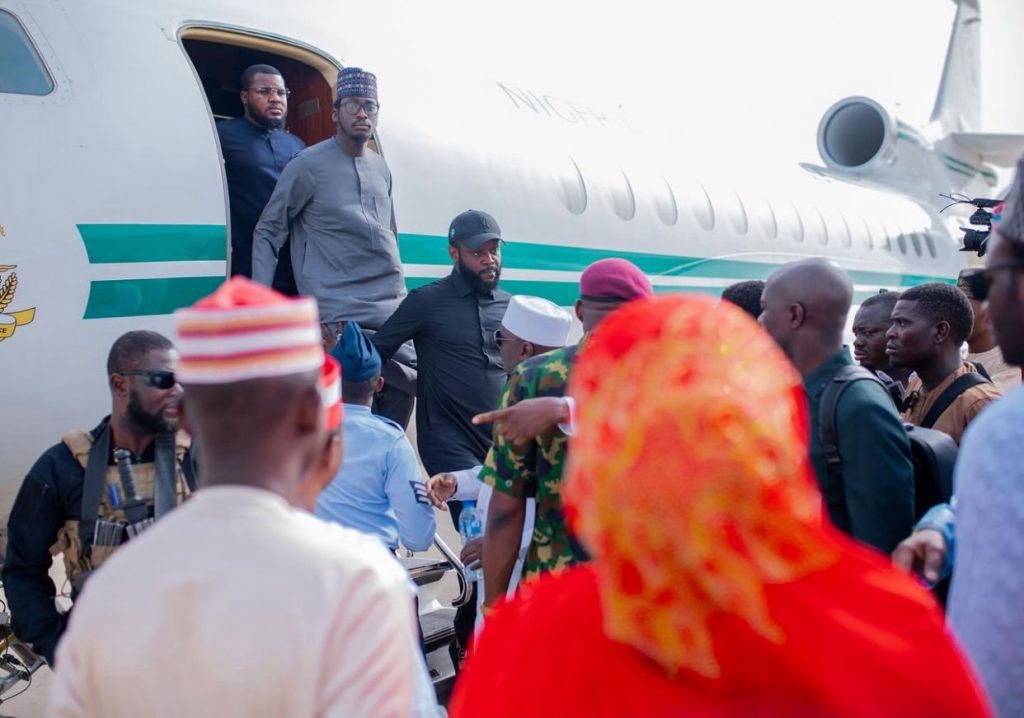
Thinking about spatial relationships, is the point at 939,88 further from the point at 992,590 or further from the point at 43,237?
the point at 992,590

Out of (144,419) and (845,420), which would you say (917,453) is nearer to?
(845,420)

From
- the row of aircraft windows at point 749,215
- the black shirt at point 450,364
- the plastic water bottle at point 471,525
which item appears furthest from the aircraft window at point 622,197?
the plastic water bottle at point 471,525

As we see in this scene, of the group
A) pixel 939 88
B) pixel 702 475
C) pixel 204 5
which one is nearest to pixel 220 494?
pixel 702 475

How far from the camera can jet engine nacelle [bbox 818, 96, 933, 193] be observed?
1820 centimetres

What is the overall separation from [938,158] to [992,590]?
66.1 feet

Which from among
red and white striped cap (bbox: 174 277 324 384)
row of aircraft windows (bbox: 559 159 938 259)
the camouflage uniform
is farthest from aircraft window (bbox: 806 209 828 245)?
red and white striped cap (bbox: 174 277 324 384)

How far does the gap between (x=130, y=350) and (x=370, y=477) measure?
3.13ft

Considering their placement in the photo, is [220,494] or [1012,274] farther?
[1012,274]

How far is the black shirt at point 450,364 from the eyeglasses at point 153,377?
2227 mm

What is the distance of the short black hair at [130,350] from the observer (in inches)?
125

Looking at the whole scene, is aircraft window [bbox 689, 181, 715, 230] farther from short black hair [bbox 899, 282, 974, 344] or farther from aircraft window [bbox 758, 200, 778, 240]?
short black hair [bbox 899, 282, 974, 344]

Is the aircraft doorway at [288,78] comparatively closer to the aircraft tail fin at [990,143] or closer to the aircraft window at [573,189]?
the aircraft window at [573,189]

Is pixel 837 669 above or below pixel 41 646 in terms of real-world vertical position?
above

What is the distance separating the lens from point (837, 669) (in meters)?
1.10
